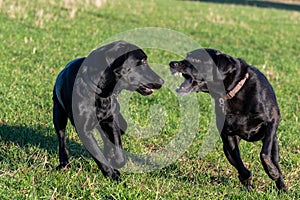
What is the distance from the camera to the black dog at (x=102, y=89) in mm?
5477

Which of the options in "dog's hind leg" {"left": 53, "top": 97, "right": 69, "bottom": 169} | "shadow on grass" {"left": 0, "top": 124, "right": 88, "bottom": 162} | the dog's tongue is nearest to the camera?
the dog's tongue

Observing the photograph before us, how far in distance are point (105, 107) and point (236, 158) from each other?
150cm

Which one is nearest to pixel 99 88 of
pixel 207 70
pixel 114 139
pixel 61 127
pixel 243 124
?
pixel 114 139

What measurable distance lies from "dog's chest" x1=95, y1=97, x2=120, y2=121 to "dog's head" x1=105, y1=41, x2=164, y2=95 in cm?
16

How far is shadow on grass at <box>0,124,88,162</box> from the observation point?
20.7ft

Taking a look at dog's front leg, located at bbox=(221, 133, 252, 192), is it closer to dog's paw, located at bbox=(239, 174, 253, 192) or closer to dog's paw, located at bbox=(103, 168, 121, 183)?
dog's paw, located at bbox=(239, 174, 253, 192)

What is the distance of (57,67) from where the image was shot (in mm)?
11305

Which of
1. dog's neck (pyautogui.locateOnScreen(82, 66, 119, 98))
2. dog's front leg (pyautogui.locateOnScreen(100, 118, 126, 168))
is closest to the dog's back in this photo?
dog's neck (pyautogui.locateOnScreen(82, 66, 119, 98))

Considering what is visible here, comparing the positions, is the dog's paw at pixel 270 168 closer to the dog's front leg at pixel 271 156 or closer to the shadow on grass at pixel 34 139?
the dog's front leg at pixel 271 156

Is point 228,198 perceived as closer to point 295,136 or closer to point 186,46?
point 295,136

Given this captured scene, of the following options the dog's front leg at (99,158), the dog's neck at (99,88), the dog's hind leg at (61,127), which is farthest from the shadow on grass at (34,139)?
the dog's neck at (99,88)

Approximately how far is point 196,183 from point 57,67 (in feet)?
21.3

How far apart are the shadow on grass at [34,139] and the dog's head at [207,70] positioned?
1.59 m

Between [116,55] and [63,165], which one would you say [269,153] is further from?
[63,165]
